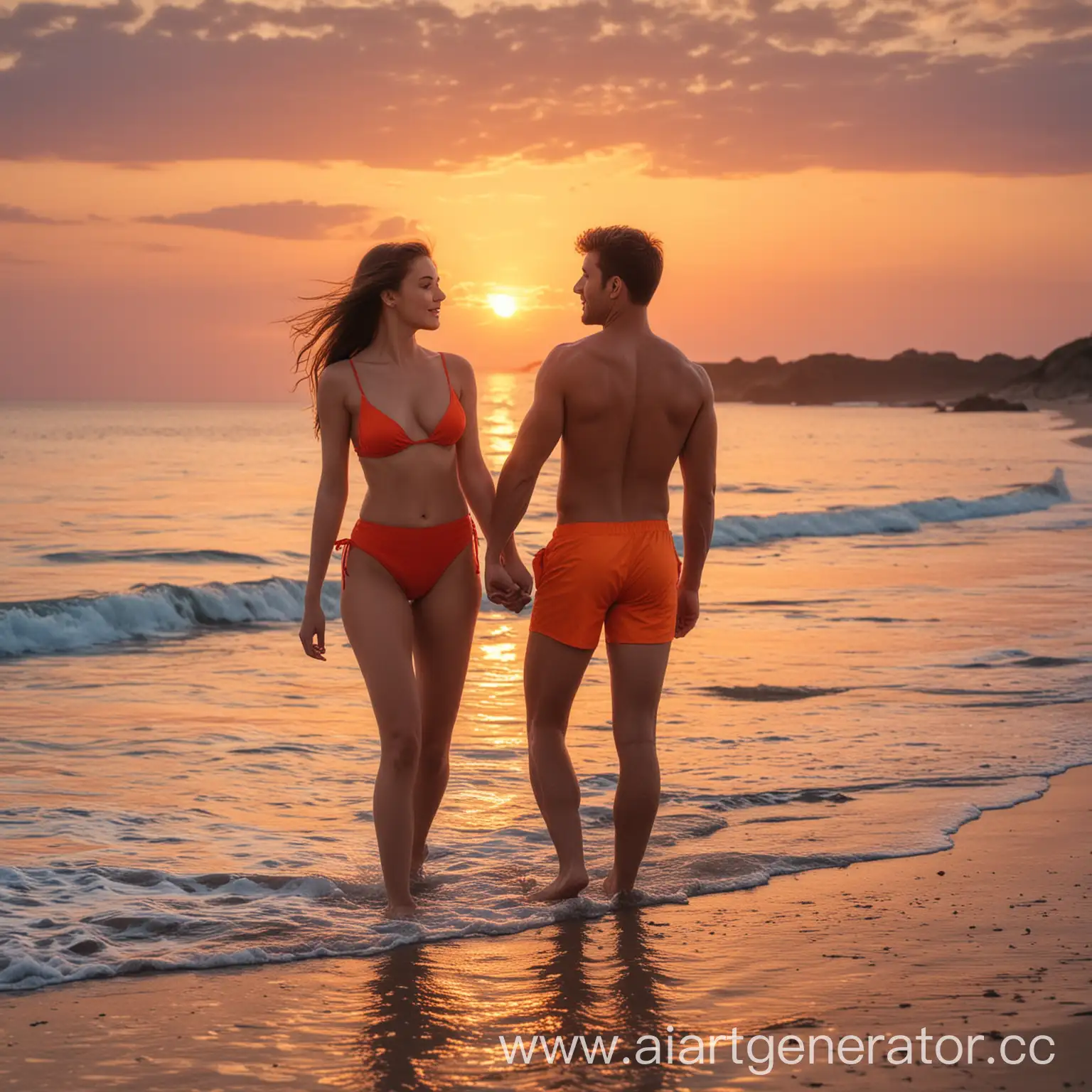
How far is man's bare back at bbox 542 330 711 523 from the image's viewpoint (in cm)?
468

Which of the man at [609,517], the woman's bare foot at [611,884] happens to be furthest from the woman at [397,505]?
the woman's bare foot at [611,884]

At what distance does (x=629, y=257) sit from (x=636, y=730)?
64.6 inches

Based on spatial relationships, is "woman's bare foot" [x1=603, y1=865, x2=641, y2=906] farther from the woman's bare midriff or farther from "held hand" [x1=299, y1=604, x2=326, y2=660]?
the woman's bare midriff

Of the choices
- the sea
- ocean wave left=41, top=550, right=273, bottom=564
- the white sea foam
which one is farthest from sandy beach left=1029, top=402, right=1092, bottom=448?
the white sea foam

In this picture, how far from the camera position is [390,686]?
4609 millimetres

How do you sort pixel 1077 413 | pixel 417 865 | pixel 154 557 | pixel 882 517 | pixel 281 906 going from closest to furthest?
1. pixel 281 906
2. pixel 417 865
3. pixel 154 557
4. pixel 882 517
5. pixel 1077 413

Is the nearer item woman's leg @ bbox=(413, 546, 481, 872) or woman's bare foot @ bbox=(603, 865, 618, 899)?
woman's leg @ bbox=(413, 546, 481, 872)

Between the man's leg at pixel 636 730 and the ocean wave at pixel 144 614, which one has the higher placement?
the man's leg at pixel 636 730

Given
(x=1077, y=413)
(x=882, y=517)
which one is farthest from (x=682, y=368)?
(x=1077, y=413)

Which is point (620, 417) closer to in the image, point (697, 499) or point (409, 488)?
point (697, 499)

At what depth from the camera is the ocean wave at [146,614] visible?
11930mm

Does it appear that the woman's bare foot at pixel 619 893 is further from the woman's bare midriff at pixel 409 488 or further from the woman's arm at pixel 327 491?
the woman's bare midriff at pixel 409 488

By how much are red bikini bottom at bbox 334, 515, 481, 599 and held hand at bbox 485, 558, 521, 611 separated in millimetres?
133

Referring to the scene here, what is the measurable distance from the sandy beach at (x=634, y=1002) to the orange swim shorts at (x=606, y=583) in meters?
1.02
